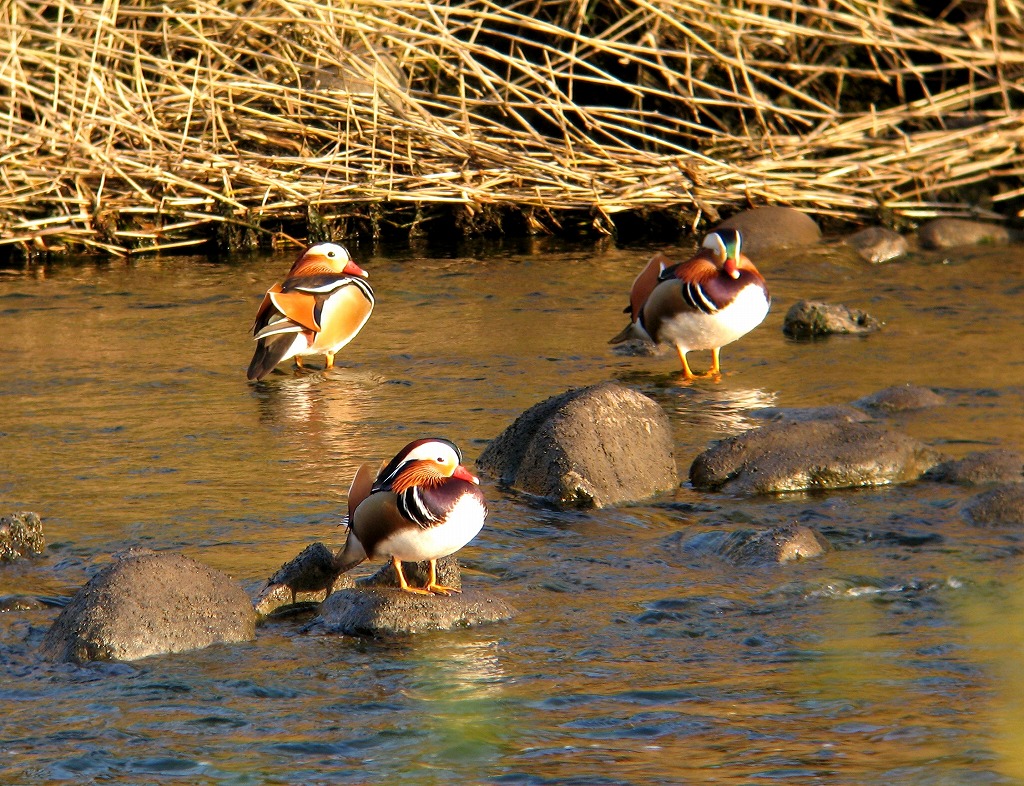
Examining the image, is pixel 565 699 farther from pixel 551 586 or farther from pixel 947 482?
pixel 947 482

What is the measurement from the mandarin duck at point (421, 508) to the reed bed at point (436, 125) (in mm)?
6187

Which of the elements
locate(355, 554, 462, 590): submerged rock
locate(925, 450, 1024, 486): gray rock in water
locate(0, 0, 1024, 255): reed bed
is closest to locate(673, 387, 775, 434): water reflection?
locate(925, 450, 1024, 486): gray rock in water

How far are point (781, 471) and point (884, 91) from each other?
7565 millimetres

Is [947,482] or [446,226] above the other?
[446,226]

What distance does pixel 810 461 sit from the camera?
222 inches

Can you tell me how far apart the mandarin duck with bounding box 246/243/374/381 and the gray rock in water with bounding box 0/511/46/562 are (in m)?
2.60

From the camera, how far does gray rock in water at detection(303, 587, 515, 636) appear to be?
4246 mm

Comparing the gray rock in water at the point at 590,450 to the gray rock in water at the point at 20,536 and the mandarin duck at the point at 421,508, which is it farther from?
the gray rock in water at the point at 20,536

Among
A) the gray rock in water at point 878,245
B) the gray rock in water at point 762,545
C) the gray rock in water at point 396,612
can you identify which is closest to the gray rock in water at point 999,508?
the gray rock in water at point 762,545

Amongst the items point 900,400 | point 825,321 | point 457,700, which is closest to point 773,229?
point 825,321

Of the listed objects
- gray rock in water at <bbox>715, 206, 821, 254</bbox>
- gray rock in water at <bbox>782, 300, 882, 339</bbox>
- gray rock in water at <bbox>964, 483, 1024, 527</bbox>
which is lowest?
gray rock in water at <bbox>964, 483, 1024, 527</bbox>

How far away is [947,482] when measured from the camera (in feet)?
18.2

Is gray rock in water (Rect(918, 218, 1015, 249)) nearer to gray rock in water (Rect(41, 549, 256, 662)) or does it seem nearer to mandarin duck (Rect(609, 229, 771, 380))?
mandarin duck (Rect(609, 229, 771, 380))

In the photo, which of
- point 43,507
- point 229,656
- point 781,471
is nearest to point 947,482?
point 781,471
